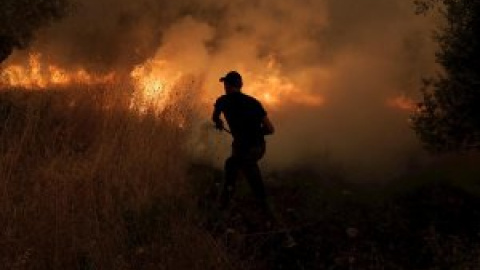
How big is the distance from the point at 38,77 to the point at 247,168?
7.16 metres

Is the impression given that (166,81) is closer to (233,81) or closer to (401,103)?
(401,103)

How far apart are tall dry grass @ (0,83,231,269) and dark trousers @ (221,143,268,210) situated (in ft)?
2.15

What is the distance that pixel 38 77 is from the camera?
1524 centimetres

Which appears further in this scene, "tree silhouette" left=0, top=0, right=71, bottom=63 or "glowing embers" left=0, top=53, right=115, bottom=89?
"glowing embers" left=0, top=53, right=115, bottom=89

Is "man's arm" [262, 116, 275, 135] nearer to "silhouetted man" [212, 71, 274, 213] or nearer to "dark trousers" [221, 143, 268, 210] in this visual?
"silhouetted man" [212, 71, 274, 213]

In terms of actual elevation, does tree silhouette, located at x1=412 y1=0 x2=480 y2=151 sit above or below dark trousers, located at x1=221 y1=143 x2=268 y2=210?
above

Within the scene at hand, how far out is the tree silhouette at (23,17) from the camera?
13.6 metres

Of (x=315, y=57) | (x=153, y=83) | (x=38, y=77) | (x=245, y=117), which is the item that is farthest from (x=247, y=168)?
(x=38, y=77)

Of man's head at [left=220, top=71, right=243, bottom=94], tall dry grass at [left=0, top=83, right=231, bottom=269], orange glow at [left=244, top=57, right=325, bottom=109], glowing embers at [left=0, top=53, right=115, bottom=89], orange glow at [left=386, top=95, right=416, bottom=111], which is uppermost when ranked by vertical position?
glowing embers at [left=0, top=53, right=115, bottom=89]

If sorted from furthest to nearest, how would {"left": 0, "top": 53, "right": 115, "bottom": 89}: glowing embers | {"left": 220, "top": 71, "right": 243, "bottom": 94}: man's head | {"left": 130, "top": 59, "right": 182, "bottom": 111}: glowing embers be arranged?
{"left": 0, "top": 53, "right": 115, "bottom": 89}: glowing embers, {"left": 130, "top": 59, "right": 182, "bottom": 111}: glowing embers, {"left": 220, "top": 71, "right": 243, "bottom": 94}: man's head

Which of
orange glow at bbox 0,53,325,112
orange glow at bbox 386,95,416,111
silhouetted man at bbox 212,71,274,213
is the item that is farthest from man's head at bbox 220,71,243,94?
orange glow at bbox 386,95,416,111

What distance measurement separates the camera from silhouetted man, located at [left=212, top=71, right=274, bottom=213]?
952cm

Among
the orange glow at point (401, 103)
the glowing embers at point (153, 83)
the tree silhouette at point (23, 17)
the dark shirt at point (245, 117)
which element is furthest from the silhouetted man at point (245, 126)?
the tree silhouette at point (23, 17)

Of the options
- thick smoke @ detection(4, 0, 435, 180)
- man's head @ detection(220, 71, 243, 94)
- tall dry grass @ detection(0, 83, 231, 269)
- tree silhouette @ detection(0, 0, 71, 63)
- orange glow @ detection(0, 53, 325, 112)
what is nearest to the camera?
tall dry grass @ detection(0, 83, 231, 269)
